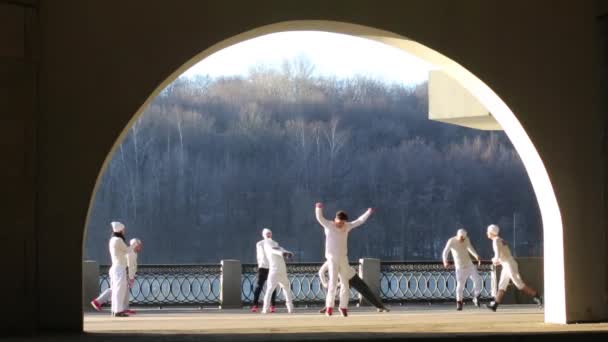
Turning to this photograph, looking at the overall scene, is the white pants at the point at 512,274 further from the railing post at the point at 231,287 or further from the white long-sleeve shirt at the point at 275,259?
the railing post at the point at 231,287

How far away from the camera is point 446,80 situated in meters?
21.4

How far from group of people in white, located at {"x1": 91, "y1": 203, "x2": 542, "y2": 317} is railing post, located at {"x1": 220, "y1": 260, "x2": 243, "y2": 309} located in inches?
66.1

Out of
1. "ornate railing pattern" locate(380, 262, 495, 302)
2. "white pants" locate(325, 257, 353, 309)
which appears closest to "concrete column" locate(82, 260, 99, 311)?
"ornate railing pattern" locate(380, 262, 495, 302)

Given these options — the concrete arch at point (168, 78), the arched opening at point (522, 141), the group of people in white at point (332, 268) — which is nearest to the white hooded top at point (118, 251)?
the group of people in white at point (332, 268)

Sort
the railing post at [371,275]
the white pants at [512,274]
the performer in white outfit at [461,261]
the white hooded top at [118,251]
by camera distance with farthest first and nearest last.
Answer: the railing post at [371,275]
the performer in white outfit at [461,261]
the white pants at [512,274]
the white hooded top at [118,251]

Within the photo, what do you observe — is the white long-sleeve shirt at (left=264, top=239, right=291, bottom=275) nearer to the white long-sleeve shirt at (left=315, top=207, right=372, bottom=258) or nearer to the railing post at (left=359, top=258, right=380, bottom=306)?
the railing post at (left=359, top=258, right=380, bottom=306)

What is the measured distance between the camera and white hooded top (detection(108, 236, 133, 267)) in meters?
18.1

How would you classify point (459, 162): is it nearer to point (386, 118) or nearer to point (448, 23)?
point (386, 118)

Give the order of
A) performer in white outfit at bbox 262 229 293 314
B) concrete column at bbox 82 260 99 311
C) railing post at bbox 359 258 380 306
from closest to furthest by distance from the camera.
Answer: performer in white outfit at bbox 262 229 293 314 < concrete column at bbox 82 260 99 311 < railing post at bbox 359 258 380 306

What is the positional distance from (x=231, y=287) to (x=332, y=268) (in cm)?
844

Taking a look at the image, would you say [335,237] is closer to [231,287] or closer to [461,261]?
[461,261]

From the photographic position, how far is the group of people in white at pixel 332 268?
637 inches

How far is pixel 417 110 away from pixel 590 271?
64292mm

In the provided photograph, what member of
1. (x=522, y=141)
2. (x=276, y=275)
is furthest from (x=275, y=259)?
(x=522, y=141)
